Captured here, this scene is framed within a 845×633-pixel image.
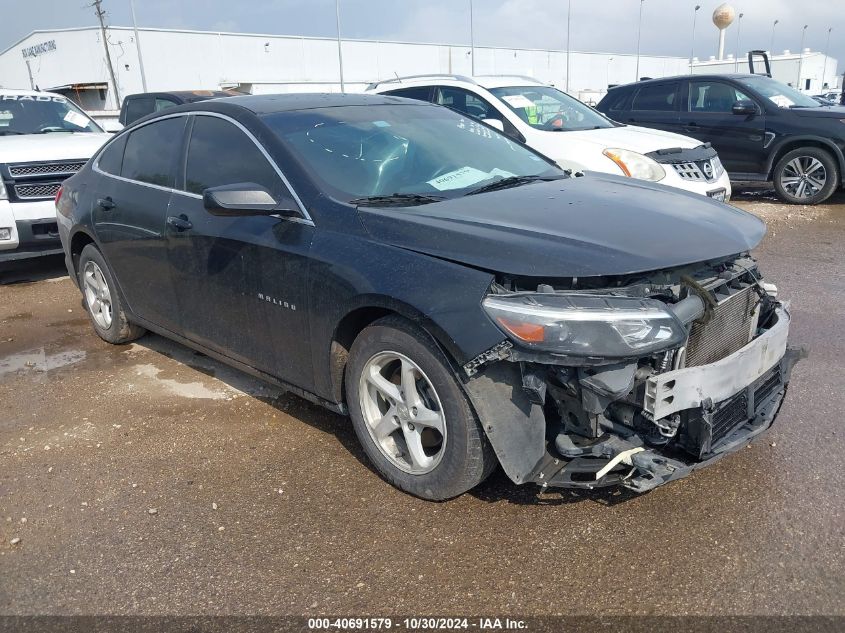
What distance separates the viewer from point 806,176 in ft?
33.2

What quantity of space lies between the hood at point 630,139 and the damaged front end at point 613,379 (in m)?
5.08

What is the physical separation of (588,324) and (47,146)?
681cm

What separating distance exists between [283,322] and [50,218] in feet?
15.7

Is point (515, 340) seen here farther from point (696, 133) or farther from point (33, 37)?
point (33, 37)

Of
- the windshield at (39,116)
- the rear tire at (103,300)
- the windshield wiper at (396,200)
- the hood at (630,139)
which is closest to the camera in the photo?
the windshield wiper at (396,200)

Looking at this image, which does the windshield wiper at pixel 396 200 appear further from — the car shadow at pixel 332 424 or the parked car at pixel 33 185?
the parked car at pixel 33 185

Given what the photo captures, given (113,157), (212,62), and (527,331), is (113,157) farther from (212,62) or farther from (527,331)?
(212,62)

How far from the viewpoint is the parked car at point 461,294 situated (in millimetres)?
2660

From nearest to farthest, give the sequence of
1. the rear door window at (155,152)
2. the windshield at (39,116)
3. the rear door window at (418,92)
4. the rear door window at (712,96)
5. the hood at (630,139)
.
Result: 1. the rear door window at (155,152)
2. the hood at (630,139)
3. the windshield at (39,116)
4. the rear door window at (418,92)
5. the rear door window at (712,96)

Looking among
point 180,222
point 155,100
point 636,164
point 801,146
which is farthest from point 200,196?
point 155,100

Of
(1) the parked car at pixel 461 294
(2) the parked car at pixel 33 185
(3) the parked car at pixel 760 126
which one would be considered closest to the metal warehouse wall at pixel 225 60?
(3) the parked car at pixel 760 126

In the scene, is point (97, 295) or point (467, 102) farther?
point (467, 102)

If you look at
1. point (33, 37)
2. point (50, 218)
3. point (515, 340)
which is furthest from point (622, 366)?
point (33, 37)

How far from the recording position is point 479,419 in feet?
9.02
